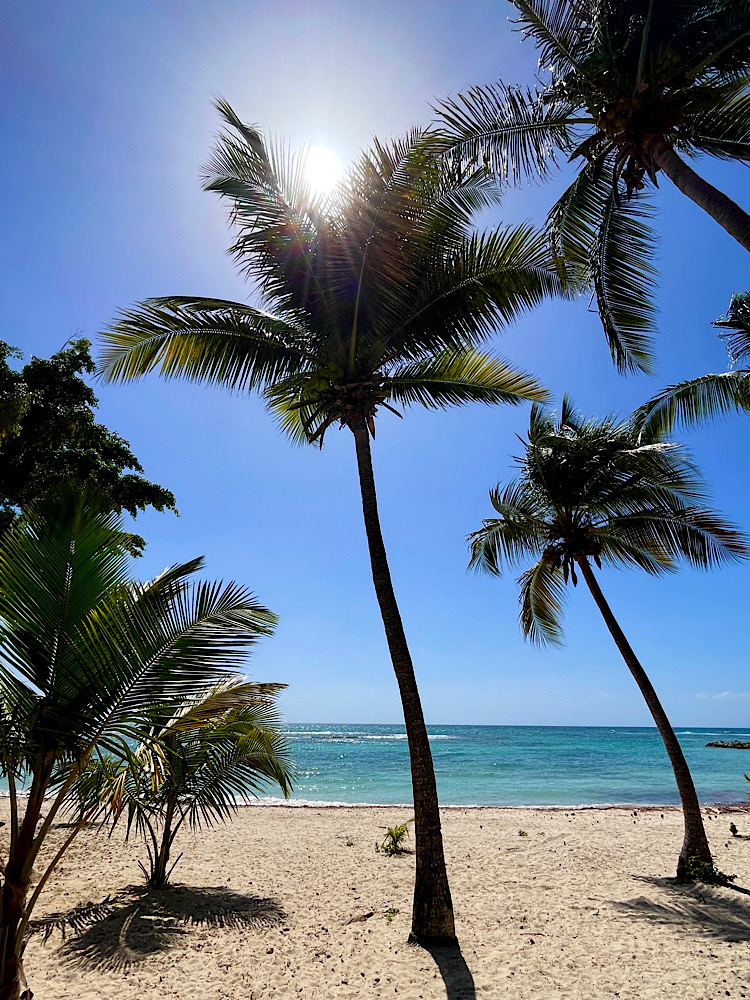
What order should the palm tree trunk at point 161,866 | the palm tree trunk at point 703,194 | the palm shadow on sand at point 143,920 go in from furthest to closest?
the palm tree trunk at point 161,866 → the palm shadow on sand at point 143,920 → the palm tree trunk at point 703,194

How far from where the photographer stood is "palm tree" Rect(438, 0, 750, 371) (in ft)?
16.3

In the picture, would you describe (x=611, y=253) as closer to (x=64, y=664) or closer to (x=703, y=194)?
(x=703, y=194)

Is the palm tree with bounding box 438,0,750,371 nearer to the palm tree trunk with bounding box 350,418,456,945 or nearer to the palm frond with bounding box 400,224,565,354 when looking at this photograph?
the palm frond with bounding box 400,224,565,354

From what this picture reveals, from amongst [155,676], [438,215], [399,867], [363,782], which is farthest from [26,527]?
[363,782]

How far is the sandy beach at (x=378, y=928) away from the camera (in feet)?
15.8

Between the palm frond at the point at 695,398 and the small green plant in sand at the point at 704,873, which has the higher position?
the palm frond at the point at 695,398

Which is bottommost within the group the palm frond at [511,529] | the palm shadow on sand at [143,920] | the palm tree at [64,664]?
→ the palm shadow on sand at [143,920]

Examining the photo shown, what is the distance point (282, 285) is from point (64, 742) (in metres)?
5.75

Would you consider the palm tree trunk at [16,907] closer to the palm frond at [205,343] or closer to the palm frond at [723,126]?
the palm frond at [205,343]

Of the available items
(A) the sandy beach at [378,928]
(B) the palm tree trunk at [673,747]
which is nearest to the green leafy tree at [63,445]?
(A) the sandy beach at [378,928]

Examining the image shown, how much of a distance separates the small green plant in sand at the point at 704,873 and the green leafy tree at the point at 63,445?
9.52 meters

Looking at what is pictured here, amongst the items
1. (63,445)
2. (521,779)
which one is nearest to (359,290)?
(63,445)

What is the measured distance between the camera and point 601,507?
10438 millimetres

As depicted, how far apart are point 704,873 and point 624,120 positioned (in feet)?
30.3
